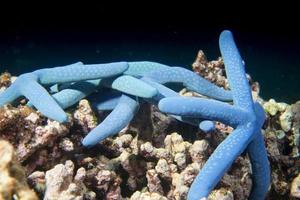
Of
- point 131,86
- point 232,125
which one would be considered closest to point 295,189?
point 232,125

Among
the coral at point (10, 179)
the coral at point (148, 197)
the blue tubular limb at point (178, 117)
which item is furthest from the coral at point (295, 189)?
the coral at point (10, 179)

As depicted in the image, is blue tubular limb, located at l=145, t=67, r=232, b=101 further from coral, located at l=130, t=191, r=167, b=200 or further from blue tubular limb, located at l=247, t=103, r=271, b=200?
coral, located at l=130, t=191, r=167, b=200

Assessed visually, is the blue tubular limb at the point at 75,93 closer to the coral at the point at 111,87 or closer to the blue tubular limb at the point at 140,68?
the coral at the point at 111,87

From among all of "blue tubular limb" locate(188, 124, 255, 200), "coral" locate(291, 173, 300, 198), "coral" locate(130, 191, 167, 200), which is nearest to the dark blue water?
"coral" locate(291, 173, 300, 198)

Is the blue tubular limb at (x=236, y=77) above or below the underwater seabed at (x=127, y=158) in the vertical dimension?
above

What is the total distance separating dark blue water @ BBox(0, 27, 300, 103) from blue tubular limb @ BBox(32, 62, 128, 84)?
30.9ft

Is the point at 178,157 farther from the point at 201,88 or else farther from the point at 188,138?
the point at 201,88

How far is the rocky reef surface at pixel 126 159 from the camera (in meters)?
3.15

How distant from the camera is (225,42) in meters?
4.17

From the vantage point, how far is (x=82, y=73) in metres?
3.83

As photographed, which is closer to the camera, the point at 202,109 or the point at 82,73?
the point at 202,109

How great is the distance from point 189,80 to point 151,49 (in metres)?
9.63

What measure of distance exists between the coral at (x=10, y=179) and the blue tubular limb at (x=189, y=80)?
2371 mm

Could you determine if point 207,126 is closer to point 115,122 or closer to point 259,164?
point 259,164
